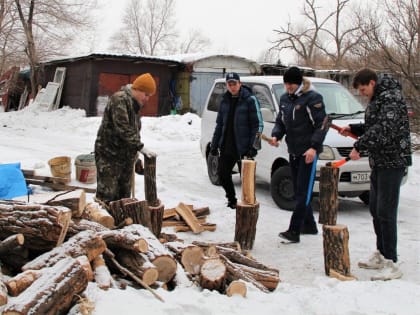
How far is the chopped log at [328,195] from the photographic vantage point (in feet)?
18.5

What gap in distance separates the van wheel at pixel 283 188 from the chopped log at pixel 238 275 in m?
3.14

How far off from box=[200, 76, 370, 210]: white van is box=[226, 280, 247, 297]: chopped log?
3455 mm

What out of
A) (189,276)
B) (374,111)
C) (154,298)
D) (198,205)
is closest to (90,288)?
(154,298)

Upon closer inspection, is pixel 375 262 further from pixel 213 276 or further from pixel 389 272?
pixel 213 276

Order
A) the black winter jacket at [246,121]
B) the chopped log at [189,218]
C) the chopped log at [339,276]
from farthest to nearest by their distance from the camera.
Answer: the black winter jacket at [246,121]
the chopped log at [189,218]
the chopped log at [339,276]

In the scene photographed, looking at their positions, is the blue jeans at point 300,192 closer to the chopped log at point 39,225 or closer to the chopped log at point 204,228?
the chopped log at point 204,228

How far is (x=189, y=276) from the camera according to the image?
443 centimetres

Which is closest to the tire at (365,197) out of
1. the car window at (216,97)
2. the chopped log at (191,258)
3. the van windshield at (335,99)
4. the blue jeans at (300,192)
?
the van windshield at (335,99)

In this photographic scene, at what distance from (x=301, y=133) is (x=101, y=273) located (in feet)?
9.85

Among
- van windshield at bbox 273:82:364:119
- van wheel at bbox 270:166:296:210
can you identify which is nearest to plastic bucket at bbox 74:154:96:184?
van wheel at bbox 270:166:296:210

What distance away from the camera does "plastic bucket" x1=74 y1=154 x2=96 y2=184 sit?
8594mm

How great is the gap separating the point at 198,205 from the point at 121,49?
51.6 metres

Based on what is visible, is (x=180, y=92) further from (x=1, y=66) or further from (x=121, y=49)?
(x=121, y=49)

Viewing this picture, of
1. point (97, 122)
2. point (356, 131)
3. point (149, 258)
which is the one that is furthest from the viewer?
point (97, 122)
